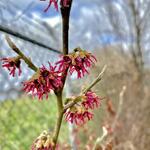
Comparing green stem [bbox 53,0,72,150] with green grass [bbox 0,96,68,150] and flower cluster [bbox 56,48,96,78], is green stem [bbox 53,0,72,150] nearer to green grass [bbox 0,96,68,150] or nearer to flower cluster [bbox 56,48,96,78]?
flower cluster [bbox 56,48,96,78]

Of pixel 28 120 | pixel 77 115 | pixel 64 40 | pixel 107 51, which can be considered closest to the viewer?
pixel 64 40

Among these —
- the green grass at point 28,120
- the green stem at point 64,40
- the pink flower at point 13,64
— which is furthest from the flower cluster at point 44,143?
the green grass at point 28,120

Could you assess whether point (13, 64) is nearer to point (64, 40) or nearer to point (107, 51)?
point (64, 40)

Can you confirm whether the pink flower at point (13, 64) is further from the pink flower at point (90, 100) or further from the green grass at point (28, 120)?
the green grass at point (28, 120)

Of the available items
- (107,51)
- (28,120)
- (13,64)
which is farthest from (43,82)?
(107,51)

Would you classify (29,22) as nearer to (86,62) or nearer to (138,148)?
(86,62)

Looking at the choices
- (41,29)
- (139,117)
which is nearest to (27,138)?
(139,117)

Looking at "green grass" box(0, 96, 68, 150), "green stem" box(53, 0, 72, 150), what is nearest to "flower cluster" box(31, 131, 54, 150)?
"green stem" box(53, 0, 72, 150)
